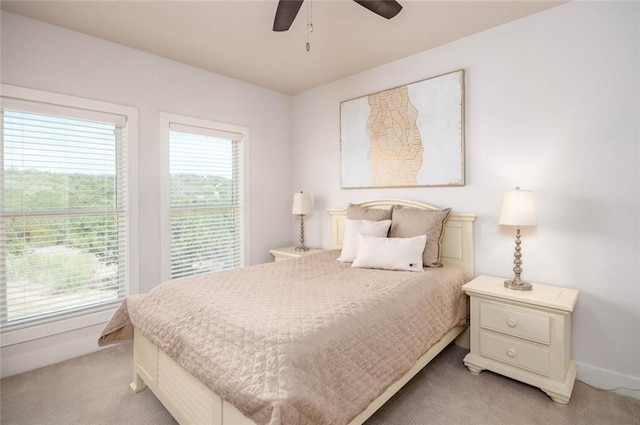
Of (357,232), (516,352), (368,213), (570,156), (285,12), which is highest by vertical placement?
(285,12)

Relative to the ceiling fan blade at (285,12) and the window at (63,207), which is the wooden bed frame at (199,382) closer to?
the window at (63,207)

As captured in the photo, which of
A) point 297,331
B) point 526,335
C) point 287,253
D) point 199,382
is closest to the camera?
point 297,331

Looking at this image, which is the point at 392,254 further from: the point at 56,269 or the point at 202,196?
the point at 56,269

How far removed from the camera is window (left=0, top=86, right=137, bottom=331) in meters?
2.31

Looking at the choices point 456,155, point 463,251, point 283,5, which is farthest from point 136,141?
point 463,251

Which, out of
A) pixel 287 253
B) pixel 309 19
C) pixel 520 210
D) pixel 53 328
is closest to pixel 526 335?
pixel 520 210

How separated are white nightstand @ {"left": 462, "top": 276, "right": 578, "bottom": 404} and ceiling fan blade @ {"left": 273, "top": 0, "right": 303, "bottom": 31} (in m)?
2.12

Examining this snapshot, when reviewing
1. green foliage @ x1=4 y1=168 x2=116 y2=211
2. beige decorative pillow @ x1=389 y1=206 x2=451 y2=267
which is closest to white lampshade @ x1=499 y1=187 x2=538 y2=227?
beige decorative pillow @ x1=389 y1=206 x2=451 y2=267

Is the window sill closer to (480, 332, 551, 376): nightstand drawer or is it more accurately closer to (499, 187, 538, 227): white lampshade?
(480, 332, 551, 376): nightstand drawer

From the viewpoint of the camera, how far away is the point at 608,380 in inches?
82.4

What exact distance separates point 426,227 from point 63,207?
2.92 m

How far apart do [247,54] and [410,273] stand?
2424 millimetres

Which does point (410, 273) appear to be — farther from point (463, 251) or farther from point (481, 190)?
point (481, 190)

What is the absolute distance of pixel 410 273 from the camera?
2.31 m
